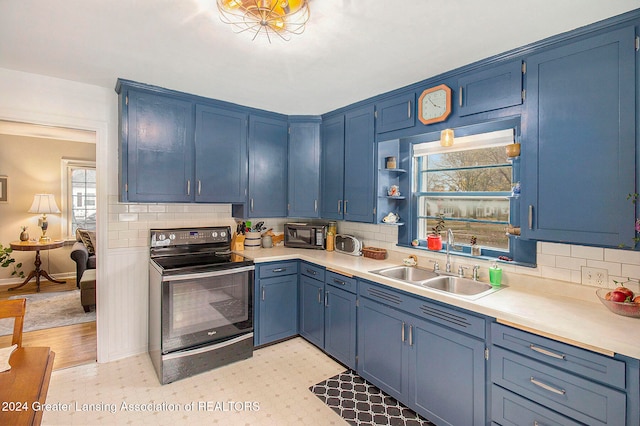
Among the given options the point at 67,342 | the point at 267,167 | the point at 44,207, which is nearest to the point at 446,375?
the point at 267,167

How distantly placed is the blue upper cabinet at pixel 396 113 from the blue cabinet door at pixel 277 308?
1.75 meters

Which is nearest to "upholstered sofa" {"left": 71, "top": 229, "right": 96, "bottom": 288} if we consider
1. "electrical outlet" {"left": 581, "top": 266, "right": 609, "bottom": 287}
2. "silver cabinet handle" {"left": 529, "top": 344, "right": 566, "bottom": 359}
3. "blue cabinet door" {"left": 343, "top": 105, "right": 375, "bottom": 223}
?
"blue cabinet door" {"left": 343, "top": 105, "right": 375, "bottom": 223}

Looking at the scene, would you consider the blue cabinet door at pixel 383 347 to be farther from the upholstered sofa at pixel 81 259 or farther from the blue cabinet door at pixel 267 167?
the upholstered sofa at pixel 81 259

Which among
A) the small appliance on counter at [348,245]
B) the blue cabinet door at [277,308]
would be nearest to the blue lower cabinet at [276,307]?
the blue cabinet door at [277,308]

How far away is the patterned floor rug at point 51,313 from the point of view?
12.2 feet

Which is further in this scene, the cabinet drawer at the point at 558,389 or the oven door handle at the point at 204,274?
the oven door handle at the point at 204,274

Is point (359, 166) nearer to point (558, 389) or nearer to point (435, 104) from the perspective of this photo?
point (435, 104)

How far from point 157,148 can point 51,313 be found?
296 cm

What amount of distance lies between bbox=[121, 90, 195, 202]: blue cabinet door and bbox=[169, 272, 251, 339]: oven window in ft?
Result: 2.76

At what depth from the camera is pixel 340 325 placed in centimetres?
289

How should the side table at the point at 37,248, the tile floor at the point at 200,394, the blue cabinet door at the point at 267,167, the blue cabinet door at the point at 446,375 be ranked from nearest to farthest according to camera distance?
the blue cabinet door at the point at 446,375 < the tile floor at the point at 200,394 < the blue cabinet door at the point at 267,167 < the side table at the point at 37,248

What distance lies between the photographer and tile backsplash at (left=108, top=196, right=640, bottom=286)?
1.88 metres

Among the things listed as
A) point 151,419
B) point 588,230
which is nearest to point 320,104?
point 588,230

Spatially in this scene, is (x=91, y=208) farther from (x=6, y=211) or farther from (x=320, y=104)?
(x=320, y=104)
